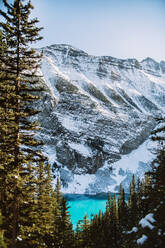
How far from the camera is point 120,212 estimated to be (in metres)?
55.7

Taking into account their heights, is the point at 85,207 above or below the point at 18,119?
below

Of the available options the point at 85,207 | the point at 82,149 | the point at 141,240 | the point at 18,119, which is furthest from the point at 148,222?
the point at 82,149

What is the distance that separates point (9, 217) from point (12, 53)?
9777 mm

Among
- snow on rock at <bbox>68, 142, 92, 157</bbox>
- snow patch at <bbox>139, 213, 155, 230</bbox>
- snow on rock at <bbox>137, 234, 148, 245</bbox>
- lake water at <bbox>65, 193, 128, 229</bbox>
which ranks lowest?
lake water at <bbox>65, 193, 128, 229</bbox>

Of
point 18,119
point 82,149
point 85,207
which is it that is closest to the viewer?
point 18,119

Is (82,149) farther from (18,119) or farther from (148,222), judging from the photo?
(148,222)

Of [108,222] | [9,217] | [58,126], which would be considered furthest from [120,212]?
[58,126]

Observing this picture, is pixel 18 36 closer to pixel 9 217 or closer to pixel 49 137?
pixel 9 217

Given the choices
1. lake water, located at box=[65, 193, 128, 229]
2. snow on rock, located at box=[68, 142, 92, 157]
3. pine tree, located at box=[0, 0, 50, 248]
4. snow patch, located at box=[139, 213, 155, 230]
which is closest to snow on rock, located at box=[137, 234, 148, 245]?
snow patch, located at box=[139, 213, 155, 230]

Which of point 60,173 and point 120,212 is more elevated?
point 120,212

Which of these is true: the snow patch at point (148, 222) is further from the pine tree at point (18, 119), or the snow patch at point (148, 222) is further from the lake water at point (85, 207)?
the lake water at point (85, 207)

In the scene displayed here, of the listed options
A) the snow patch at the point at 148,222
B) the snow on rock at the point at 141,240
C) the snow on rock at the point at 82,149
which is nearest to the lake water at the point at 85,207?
the snow on rock at the point at 82,149

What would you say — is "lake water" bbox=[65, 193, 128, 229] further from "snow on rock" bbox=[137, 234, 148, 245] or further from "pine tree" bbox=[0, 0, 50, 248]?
"snow on rock" bbox=[137, 234, 148, 245]

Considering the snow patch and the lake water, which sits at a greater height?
the snow patch
